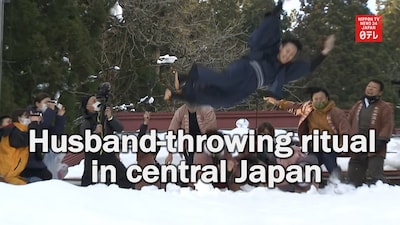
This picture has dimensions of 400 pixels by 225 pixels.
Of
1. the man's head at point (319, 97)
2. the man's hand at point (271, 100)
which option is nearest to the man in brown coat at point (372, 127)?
the man's head at point (319, 97)

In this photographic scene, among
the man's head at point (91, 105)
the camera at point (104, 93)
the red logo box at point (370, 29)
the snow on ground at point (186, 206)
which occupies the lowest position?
the snow on ground at point (186, 206)

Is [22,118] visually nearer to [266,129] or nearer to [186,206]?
[186,206]

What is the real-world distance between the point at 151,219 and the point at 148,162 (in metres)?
1.42

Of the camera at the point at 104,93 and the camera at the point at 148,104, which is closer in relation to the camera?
the camera at the point at 104,93

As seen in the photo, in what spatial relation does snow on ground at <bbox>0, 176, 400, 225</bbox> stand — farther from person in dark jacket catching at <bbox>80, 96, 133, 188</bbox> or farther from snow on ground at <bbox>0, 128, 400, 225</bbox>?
person in dark jacket catching at <bbox>80, 96, 133, 188</bbox>

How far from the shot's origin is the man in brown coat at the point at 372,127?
18.3 ft

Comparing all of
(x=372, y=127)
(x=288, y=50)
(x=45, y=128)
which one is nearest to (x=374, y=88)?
(x=372, y=127)

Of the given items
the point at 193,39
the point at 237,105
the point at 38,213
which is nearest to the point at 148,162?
the point at 237,105

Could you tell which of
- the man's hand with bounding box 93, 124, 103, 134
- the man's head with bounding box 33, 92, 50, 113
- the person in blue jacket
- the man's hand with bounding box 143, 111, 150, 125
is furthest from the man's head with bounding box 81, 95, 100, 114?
the person in blue jacket

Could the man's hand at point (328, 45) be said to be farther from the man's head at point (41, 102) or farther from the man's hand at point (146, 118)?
the man's head at point (41, 102)

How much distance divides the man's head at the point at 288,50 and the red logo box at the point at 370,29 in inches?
26.9

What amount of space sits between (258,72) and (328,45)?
0.76 m

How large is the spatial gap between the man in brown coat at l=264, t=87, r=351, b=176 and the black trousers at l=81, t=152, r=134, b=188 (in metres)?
1.62

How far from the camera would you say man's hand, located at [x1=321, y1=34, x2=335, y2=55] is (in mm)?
5762
